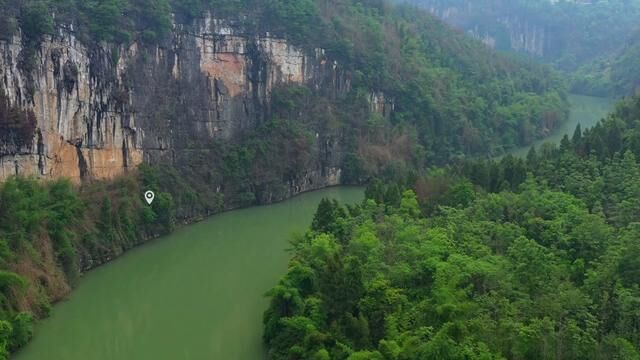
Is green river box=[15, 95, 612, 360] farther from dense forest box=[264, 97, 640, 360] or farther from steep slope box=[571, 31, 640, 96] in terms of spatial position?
steep slope box=[571, 31, 640, 96]

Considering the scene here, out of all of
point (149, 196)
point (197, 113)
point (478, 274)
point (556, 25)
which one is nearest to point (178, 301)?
point (149, 196)

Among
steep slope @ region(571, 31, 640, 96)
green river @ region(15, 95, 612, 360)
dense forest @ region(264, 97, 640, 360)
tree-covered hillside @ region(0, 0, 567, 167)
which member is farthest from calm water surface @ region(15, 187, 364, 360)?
steep slope @ region(571, 31, 640, 96)

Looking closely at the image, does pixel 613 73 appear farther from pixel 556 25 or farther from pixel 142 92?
pixel 142 92

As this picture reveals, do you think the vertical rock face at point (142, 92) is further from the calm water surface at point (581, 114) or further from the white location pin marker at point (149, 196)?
the calm water surface at point (581, 114)

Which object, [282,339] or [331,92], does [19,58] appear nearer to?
[282,339]

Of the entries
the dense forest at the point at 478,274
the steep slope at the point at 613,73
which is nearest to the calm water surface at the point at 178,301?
the dense forest at the point at 478,274

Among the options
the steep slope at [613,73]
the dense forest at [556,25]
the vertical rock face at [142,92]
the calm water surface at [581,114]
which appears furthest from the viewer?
the dense forest at [556,25]
